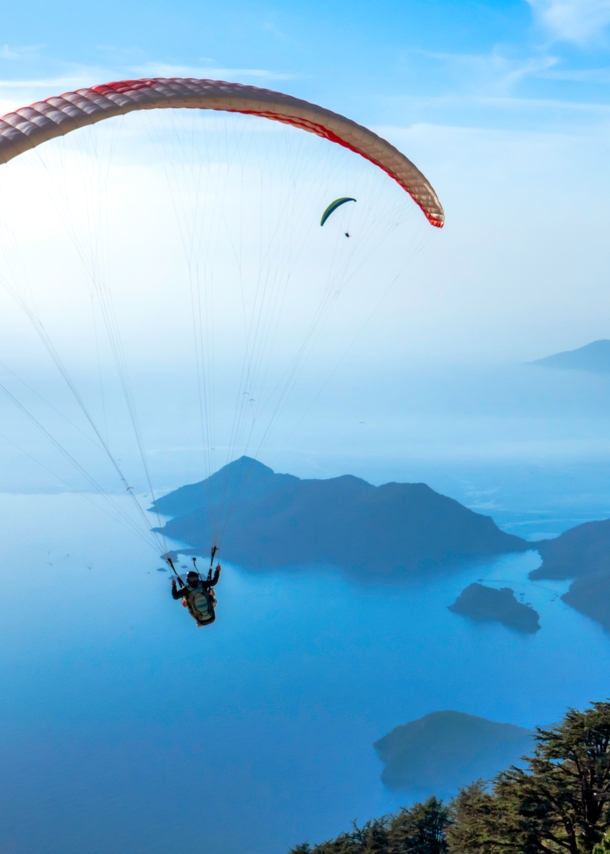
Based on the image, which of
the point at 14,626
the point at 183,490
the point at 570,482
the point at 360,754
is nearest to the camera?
the point at 360,754

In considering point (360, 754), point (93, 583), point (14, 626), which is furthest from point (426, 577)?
point (14, 626)

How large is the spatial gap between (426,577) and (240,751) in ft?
159

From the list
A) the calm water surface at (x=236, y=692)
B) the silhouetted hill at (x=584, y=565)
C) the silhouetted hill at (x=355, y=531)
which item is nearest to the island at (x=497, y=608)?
the calm water surface at (x=236, y=692)

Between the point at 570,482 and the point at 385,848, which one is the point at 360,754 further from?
the point at 570,482

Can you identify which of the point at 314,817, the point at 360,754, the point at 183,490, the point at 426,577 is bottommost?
the point at 314,817

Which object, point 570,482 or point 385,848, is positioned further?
point 570,482

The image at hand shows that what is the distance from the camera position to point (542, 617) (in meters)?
92.4

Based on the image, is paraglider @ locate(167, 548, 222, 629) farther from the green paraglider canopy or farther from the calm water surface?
the calm water surface

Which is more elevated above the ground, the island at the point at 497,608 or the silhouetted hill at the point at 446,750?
the island at the point at 497,608

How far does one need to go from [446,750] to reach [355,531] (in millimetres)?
51544

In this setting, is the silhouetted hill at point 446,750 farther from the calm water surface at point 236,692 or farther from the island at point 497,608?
the island at point 497,608

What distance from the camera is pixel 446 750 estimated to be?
61656mm

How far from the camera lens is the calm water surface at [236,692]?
56.3 meters

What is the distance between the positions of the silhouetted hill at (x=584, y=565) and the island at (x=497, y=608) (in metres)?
8.86
